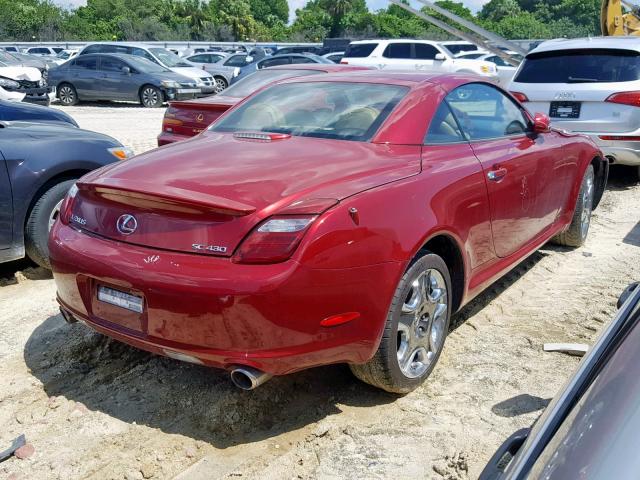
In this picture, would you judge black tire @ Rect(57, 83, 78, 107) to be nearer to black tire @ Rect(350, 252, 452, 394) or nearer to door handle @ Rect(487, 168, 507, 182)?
door handle @ Rect(487, 168, 507, 182)

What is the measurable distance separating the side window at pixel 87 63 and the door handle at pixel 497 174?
1778 cm

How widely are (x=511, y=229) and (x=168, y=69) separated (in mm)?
17443

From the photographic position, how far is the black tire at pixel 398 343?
10.1ft

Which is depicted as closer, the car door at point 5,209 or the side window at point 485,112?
the side window at point 485,112

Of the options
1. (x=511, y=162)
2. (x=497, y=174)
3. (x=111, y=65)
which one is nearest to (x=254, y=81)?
(x=511, y=162)

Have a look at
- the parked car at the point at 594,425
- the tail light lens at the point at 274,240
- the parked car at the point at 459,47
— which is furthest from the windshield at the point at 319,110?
the parked car at the point at 459,47

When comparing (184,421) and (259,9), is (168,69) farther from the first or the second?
(259,9)

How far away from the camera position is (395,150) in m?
3.50

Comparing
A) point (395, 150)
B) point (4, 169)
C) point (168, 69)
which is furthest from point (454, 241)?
point (168, 69)

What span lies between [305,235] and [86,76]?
18704 mm

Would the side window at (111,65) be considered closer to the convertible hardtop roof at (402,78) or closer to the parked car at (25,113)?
the parked car at (25,113)

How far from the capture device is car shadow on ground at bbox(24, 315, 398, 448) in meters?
3.20

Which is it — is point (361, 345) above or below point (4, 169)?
below

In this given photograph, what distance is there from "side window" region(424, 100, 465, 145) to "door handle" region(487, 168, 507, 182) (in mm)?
258
